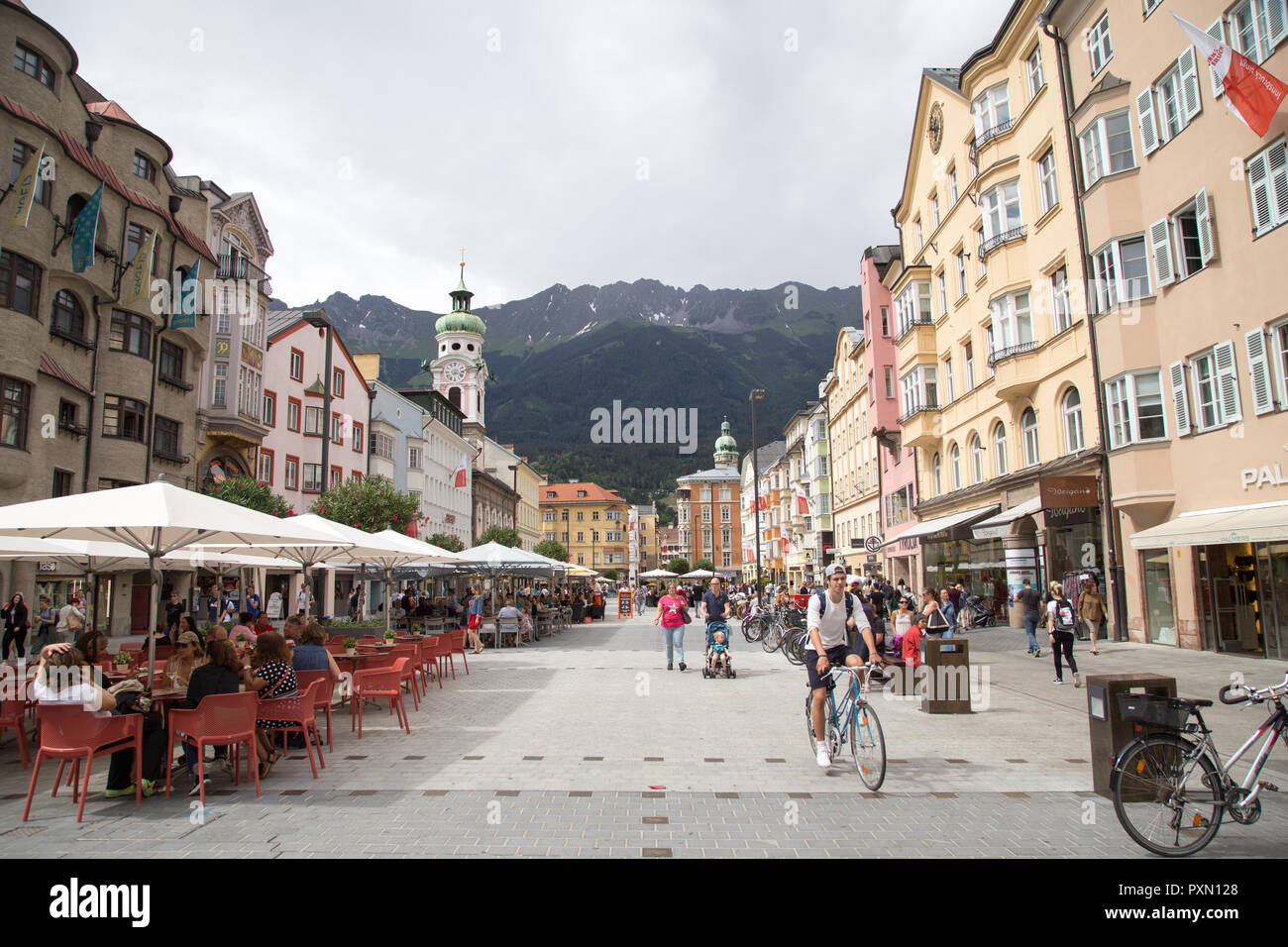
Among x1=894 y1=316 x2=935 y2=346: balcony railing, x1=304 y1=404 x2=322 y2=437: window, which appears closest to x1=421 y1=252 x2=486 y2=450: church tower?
x1=304 y1=404 x2=322 y2=437: window

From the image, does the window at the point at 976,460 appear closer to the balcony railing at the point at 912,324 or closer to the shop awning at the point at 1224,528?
the balcony railing at the point at 912,324

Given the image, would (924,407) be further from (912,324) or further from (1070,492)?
(1070,492)

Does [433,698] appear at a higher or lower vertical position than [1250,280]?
lower

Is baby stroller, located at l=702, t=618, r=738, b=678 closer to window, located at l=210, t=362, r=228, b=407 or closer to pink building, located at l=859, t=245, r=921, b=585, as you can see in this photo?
pink building, located at l=859, t=245, r=921, b=585

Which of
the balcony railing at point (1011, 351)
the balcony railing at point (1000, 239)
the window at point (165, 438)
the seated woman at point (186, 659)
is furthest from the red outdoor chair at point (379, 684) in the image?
the window at point (165, 438)

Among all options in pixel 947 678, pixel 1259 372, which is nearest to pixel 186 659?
pixel 947 678

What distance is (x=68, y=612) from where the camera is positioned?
61.8 feet

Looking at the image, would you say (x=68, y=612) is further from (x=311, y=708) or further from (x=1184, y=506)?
(x=1184, y=506)

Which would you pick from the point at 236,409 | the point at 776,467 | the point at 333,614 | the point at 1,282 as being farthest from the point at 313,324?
the point at 776,467

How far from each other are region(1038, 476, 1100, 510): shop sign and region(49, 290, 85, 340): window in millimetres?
29443

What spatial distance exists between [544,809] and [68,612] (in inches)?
693

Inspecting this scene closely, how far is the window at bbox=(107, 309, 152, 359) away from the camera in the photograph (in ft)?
92.3

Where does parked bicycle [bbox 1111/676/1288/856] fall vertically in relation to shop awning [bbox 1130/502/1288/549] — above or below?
below

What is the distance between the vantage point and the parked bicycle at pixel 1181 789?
5363mm
